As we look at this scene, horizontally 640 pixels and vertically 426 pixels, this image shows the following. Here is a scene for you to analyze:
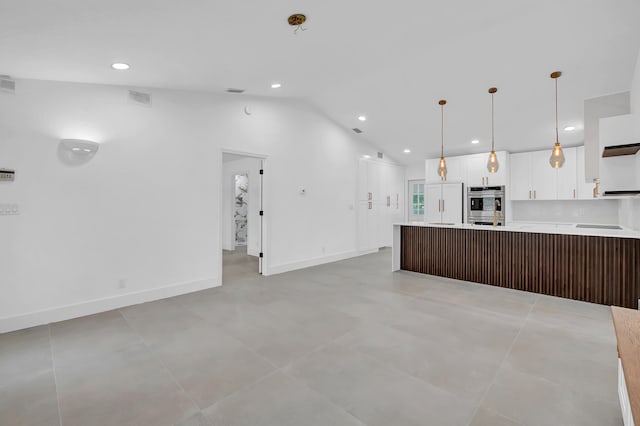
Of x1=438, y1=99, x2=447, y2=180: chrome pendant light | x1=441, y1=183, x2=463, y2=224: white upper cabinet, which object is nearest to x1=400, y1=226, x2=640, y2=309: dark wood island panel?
x1=438, y1=99, x2=447, y2=180: chrome pendant light

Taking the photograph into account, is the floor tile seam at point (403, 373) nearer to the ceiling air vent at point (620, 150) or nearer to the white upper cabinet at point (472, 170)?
the ceiling air vent at point (620, 150)

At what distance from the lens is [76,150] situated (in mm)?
3418

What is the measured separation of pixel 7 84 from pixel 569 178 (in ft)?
28.4

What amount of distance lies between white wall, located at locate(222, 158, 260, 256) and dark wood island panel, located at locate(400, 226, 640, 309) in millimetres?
3594

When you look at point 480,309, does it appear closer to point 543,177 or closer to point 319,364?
point 319,364

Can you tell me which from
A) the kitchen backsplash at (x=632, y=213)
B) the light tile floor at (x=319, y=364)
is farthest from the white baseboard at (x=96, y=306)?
the kitchen backsplash at (x=632, y=213)

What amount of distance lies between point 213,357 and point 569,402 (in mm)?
2477

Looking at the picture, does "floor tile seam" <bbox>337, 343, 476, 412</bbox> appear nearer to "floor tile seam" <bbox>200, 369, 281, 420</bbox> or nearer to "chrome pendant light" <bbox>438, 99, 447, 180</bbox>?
"floor tile seam" <bbox>200, 369, 281, 420</bbox>

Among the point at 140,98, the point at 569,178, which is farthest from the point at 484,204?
the point at 140,98

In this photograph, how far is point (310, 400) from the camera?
1.98 m

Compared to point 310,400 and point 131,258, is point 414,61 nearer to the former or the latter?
point 310,400

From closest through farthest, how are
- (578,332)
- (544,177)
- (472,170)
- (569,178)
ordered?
1. (578,332)
2. (569,178)
3. (544,177)
4. (472,170)

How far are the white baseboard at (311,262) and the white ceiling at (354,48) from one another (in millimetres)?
2966

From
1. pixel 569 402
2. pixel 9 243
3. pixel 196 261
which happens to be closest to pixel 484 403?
pixel 569 402
